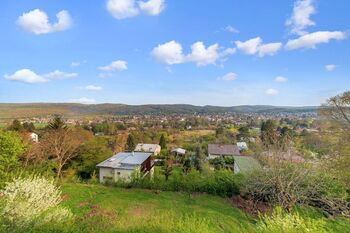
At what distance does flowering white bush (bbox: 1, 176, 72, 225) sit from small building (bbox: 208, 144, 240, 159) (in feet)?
93.4

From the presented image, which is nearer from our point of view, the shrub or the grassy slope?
the grassy slope

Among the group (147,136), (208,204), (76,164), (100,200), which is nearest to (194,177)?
(208,204)

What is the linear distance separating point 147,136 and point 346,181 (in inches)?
1411

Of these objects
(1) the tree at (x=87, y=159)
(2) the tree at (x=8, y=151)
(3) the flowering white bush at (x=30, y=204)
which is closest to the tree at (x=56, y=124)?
(1) the tree at (x=87, y=159)

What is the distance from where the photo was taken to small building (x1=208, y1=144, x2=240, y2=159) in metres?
32.3

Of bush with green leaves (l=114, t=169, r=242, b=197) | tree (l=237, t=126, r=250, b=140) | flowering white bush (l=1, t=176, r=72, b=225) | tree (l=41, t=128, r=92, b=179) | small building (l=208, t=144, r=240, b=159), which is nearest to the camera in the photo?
flowering white bush (l=1, t=176, r=72, b=225)

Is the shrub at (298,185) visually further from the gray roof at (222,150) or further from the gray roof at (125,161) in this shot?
the gray roof at (222,150)

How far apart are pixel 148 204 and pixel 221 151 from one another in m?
24.4

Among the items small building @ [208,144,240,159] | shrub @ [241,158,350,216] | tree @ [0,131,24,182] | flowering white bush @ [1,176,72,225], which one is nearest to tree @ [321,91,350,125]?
shrub @ [241,158,350,216]

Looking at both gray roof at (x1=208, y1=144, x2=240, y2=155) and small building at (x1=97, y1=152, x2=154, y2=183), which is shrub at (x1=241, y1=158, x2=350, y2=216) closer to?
small building at (x1=97, y1=152, x2=154, y2=183)

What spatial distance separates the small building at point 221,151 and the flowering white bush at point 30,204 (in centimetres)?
2845

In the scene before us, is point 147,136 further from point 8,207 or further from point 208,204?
point 8,207

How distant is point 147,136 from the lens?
42594mm

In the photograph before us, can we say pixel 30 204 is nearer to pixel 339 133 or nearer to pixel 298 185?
pixel 298 185
